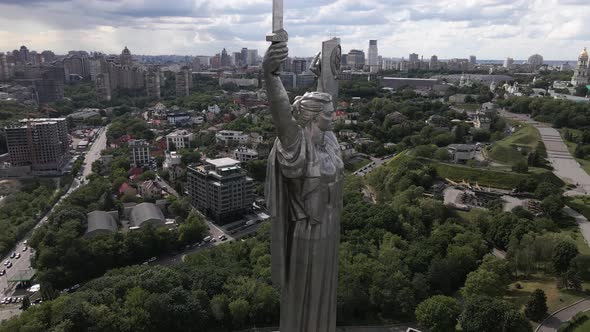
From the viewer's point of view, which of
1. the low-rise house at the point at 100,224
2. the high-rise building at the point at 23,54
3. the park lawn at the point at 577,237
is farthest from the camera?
the high-rise building at the point at 23,54

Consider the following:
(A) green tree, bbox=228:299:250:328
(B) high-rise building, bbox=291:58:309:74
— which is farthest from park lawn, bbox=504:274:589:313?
(B) high-rise building, bbox=291:58:309:74

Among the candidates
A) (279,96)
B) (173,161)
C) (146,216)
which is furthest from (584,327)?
(173,161)

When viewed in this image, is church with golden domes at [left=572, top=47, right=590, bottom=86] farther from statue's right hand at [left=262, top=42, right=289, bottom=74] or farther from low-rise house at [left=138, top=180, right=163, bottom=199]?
statue's right hand at [left=262, top=42, right=289, bottom=74]

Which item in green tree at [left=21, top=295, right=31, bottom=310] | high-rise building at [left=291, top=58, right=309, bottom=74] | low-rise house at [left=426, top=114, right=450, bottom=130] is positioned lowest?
green tree at [left=21, top=295, right=31, bottom=310]

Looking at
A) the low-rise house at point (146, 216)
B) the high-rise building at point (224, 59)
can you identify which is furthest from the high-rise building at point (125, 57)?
the low-rise house at point (146, 216)

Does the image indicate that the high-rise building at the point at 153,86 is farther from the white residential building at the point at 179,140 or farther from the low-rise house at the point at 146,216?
the low-rise house at the point at 146,216

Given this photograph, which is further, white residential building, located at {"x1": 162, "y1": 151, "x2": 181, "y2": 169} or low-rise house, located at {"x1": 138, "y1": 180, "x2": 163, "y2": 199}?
white residential building, located at {"x1": 162, "y1": 151, "x2": 181, "y2": 169}
